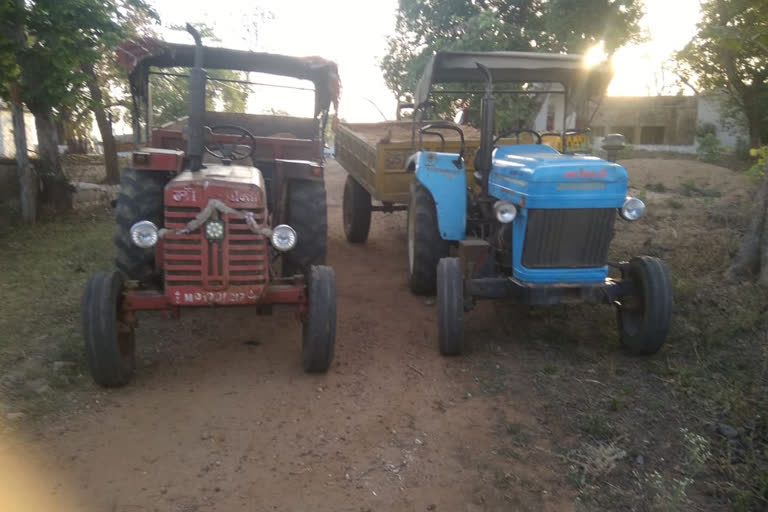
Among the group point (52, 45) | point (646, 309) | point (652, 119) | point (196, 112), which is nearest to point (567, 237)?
point (646, 309)

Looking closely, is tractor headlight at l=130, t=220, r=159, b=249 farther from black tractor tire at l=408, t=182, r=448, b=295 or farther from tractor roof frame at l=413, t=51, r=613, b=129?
tractor roof frame at l=413, t=51, r=613, b=129

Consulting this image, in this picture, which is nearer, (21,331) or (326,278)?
(326,278)

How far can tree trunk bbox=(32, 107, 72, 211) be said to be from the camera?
9.75 meters

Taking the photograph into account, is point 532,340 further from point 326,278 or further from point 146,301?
point 146,301

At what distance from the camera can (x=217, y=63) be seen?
7020 mm

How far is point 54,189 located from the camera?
395 inches

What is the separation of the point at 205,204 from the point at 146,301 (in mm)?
736

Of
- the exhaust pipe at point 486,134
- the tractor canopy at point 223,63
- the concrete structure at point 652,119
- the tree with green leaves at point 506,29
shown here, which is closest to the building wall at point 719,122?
the concrete structure at point 652,119

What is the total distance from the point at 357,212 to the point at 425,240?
3.16m

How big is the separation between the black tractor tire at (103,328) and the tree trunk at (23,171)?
20.4ft

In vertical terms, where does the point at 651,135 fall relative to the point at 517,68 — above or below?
below

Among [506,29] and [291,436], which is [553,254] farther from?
[506,29]

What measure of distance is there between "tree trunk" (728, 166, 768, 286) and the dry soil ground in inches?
55.2

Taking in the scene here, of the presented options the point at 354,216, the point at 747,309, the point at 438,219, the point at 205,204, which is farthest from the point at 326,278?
the point at 354,216
